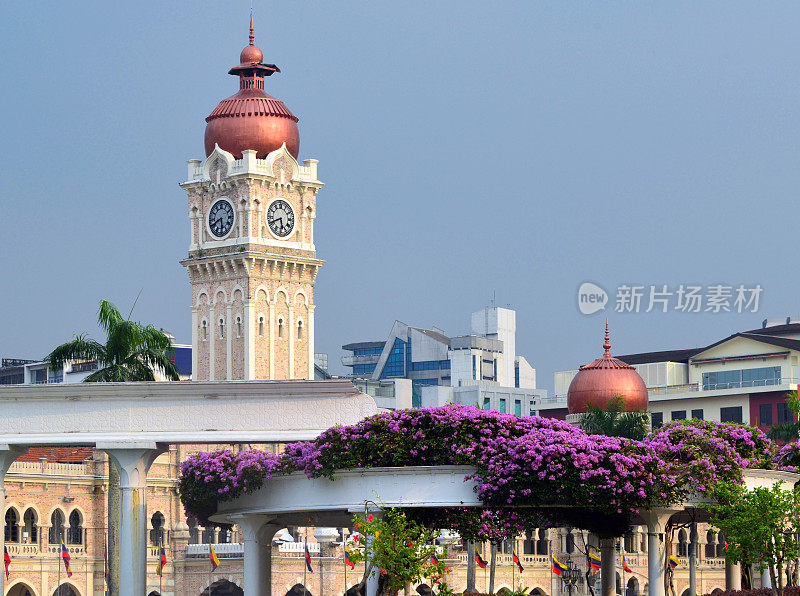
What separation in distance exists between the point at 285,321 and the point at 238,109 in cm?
1413

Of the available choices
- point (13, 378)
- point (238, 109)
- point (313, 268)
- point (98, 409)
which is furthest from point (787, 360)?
point (98, 409)

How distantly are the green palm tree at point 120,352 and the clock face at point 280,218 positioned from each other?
2268 inches

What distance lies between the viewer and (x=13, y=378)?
452ft

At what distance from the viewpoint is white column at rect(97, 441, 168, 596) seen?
40938mm

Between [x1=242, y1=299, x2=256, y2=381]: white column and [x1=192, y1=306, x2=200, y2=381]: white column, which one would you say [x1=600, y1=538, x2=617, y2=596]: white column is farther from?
[x1=192, y1=306, x2=200, y2=381]: white column

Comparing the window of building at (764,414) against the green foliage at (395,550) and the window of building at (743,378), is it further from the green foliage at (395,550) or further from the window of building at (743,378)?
the green foliage at (395,550)

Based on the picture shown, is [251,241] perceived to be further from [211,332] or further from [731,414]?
[731,414]

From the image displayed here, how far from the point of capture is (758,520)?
Result: 141 ft

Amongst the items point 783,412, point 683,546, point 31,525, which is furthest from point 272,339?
point 683,546

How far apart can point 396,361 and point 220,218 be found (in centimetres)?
6076

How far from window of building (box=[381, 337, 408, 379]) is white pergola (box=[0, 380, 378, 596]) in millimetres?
122350

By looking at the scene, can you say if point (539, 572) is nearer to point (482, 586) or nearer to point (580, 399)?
point (482, 586)

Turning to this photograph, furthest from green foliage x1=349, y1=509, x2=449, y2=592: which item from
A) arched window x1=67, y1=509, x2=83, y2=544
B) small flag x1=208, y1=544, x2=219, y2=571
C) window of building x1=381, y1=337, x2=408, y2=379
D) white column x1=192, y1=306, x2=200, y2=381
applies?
window of building x1=381, y1=337, x2=408, y2=379

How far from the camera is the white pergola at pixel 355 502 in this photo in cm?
4022
